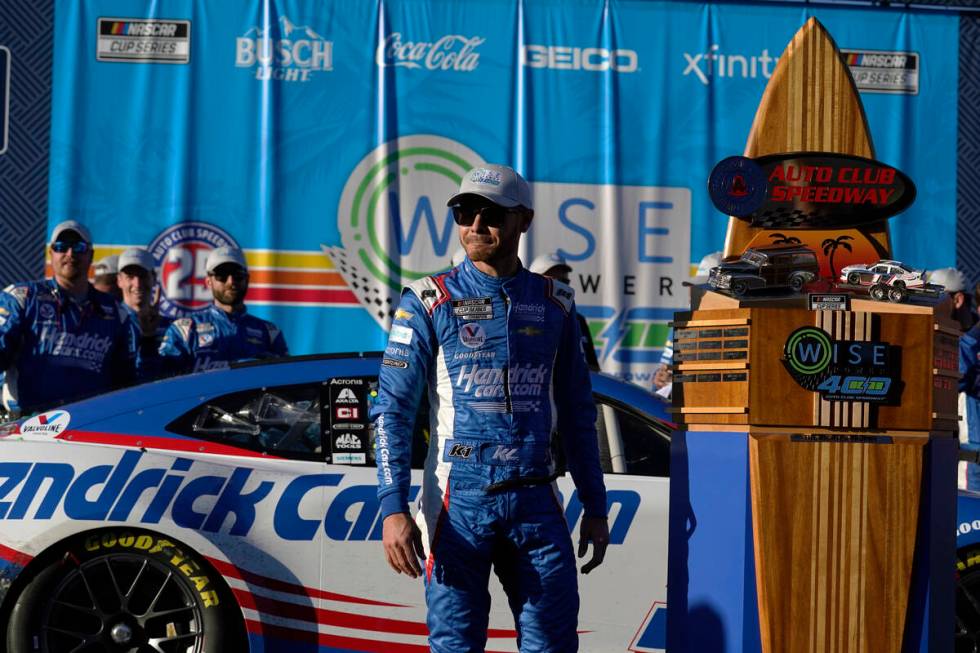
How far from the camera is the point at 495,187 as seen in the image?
→ 315cm

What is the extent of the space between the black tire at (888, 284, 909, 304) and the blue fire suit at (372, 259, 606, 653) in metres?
0.86

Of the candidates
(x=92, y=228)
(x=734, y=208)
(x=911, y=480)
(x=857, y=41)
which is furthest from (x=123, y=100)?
(x=911, y=480)

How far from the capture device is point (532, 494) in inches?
123

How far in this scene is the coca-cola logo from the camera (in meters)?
8.10

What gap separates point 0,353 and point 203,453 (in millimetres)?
2077

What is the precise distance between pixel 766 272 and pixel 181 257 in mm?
5476

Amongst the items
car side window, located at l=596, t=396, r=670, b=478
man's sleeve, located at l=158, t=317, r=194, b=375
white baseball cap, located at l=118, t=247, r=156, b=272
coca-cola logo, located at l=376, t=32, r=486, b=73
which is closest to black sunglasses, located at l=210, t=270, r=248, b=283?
man's sleeve, located at l=158, t=317, r=194, b=375

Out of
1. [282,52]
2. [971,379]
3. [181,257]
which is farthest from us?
[282,52]

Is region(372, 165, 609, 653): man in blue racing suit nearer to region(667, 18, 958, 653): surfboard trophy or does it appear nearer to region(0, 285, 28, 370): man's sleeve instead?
region(667, 18, 958, 653): surfboard trophy

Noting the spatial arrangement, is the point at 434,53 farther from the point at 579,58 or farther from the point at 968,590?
the point at 968,590

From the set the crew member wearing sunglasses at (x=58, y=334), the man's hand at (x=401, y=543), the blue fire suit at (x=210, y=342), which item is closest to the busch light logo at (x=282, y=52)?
the blue fire suit at (x=210, y=342)

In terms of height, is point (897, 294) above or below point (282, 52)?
below

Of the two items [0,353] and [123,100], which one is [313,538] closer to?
[0,353]

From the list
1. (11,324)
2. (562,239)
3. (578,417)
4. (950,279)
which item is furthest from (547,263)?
(578,417)
